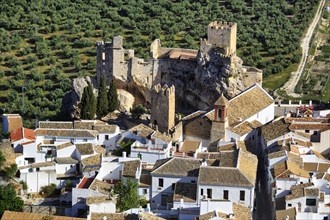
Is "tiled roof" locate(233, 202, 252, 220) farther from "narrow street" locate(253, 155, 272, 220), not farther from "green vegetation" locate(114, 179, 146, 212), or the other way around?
"green vegetation" locate(114, 179, 146, 212)

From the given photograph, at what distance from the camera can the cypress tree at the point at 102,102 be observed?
51.2m

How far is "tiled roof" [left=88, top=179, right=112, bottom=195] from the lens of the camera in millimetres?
39906

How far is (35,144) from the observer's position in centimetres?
4438

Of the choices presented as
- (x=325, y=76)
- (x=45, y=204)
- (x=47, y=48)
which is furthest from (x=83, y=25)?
(x=45, y=204)

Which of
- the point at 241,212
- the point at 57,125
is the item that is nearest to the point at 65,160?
the point at 57,125

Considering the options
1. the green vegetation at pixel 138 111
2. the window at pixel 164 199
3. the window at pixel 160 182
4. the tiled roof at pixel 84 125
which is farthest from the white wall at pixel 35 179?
the green vegetation at pixel 138 111

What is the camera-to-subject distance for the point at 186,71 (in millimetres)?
53781

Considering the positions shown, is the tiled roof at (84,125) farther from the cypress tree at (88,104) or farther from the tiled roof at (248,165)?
the tiled roof at (248,165)

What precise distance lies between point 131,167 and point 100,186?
6.58 feet

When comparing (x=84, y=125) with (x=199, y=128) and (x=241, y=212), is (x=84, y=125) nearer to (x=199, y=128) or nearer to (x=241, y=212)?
(x=199, y=128)

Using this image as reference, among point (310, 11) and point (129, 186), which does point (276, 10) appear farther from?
point (129, 186)

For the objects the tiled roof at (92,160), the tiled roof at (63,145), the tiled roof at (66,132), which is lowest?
the tiled roof at (92,160)

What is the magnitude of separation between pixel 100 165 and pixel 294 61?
31.0 m

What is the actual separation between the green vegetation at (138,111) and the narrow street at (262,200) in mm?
9425
